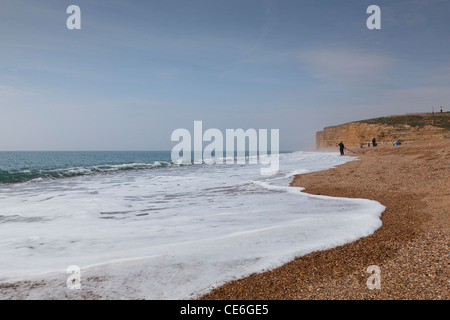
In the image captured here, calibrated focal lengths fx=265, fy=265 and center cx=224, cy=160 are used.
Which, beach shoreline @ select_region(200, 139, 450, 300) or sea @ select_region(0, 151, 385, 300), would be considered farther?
sea @ select_region(0, 151, 385, 300)

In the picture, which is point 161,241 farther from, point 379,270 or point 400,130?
point 400,130

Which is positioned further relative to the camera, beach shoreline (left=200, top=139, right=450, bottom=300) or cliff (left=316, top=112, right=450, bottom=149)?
cliff (left=316, top=112, right=450, bottom=149)

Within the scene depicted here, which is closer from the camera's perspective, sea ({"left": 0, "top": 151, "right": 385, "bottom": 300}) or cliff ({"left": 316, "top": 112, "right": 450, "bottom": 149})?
sea ({"left": 0, "top": 151, "right": 385, "bottom": 300})

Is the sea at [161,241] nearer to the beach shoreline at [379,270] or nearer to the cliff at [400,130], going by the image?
the beach shoreline at [379,270]

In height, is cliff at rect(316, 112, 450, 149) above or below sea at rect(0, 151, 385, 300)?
above

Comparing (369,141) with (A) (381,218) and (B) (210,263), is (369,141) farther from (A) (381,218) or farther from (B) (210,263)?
(B) (210,263)

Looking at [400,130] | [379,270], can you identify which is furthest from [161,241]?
[400,130]

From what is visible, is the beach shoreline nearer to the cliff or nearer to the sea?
the sea

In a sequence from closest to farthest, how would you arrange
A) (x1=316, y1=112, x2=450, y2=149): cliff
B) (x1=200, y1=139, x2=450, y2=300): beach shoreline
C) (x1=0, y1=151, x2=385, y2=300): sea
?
(x1=200, y1=139, x2=450, y2=300): beach shoreline < (x1=0, y1=151, x2=385, y2=300): sea < (x1=316, y1=112, x2=450, y2=149): cliff

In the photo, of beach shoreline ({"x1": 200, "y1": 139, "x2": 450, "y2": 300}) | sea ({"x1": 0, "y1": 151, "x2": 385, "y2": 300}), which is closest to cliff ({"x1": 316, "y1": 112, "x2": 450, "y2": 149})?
sea ({"x1": 0, "y1": 151, "x2": 385, "y2": 300})

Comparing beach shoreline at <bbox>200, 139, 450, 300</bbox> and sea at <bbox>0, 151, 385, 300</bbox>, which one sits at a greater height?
beach shoreline at <bbox>200, 139, 450, 300</bbox>

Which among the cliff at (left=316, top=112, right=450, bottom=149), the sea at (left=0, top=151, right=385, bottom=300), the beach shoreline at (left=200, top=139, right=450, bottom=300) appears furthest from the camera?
the cliff at (left=316, top=112, right=450, bottom=149)

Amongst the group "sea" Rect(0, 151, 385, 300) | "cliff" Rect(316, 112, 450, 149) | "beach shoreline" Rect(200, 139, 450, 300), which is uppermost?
"cliff" Rect(316, 112, 450, 149)

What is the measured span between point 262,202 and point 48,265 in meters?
6.16
